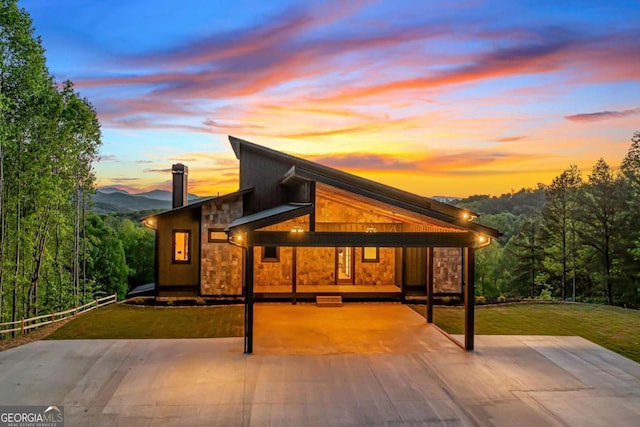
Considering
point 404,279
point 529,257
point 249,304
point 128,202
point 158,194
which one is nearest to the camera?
point 249,304

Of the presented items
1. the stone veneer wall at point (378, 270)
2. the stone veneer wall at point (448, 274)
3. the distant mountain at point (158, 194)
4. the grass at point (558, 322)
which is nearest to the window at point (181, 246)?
the stone veneer wall at point (378, 270)

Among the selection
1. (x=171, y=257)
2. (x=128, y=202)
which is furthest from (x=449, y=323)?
(x=128, y=202)

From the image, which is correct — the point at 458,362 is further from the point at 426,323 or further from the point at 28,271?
the point at 28,271

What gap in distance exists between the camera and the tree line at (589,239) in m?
25.1

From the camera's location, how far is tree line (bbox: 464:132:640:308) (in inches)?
987

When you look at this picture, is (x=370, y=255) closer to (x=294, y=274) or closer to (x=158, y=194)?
(x=294, y=274)

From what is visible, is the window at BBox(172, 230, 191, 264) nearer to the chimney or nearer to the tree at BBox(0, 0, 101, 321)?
the chimney

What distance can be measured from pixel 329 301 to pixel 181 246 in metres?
5.36

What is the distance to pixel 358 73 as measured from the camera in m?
18.6

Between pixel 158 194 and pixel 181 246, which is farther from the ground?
pixel 158 194

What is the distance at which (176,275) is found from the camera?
16.1m

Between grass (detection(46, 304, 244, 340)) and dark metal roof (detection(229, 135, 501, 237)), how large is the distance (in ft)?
14.4

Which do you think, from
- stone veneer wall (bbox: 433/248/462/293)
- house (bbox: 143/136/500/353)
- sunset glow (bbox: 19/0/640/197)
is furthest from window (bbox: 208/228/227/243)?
stone veneer wall (bbox: 433/248/462/293)

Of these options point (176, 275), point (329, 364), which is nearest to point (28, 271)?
point (176, 275)
